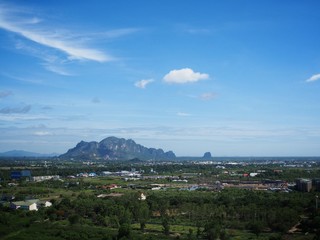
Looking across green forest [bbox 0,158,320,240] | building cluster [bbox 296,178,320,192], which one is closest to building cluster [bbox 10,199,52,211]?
green forest [bbox 0,158,320,240]

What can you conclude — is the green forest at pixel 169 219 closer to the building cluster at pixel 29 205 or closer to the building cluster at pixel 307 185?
the building cluster at pixel 29 205

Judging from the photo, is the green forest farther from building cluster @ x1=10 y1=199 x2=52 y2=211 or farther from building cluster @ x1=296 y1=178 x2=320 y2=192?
building cluster @ x1=296 y1=178 x2=320 y2=192

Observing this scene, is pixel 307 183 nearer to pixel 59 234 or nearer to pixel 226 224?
pixel 226 224

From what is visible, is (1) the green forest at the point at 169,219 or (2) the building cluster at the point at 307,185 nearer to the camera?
(1) the green forest at the point at 169,219

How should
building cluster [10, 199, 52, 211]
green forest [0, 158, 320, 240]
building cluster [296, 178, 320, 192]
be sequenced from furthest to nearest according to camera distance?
building cluster [296, 178, 320, 192], building cluster [10, 199, 52, 211], green forest [0, 158, 320, 240]

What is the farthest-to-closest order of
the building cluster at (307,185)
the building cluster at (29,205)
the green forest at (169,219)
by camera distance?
the building cluster at (307,185) < the building cluster at (29,205) < the green forest at (169,219)

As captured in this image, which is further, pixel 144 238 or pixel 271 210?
pixel 271 210

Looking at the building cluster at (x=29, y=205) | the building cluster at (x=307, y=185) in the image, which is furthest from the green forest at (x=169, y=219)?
the building cluster at (x=307, y=185)

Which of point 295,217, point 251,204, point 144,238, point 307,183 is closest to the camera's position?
point 144,238

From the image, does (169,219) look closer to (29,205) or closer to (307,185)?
(29,205)

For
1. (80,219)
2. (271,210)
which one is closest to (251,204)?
(271,210)

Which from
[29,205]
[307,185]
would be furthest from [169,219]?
[307,185]

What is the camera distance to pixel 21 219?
3350 cm

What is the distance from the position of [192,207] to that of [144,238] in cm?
1197
